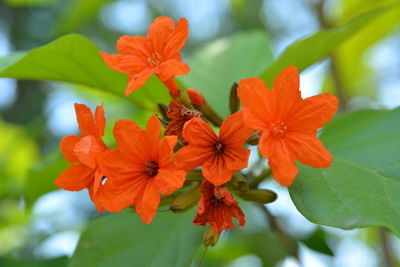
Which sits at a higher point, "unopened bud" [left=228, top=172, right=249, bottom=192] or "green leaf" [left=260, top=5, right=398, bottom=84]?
"green leaf" [left=260, top=5, right=398, bottom=84]

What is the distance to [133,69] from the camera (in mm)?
1104

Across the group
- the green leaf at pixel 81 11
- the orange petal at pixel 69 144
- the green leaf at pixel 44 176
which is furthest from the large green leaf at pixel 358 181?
the green leaf at pixel 81 11

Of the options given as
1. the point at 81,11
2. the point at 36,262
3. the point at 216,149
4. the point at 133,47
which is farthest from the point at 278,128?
the point at 81,11

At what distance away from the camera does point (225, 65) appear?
5.75 feet

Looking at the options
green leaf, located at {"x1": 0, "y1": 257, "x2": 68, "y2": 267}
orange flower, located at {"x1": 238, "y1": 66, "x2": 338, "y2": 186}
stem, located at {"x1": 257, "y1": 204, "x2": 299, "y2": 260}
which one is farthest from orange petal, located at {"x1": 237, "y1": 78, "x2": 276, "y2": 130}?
green leaf, located at {"x1": 0, "y1": 257, "x2": 68, "y2": 267}

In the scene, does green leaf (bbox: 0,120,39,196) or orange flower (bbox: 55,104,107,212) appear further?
green leaf (bbox: 0,120,39,196)

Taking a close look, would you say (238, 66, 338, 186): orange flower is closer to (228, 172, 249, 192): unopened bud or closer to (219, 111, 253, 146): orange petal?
(219, 111, 253, 146): orange petal

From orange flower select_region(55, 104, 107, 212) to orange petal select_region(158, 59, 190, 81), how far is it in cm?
17

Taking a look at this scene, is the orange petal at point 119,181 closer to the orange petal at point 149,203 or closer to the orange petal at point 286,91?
the orange petal at point 149,203

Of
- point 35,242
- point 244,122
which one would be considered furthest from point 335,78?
point 35,242

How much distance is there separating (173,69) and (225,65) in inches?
29.1

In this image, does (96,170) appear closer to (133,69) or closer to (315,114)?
(133,69)

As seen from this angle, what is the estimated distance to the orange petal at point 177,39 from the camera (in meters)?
1.10

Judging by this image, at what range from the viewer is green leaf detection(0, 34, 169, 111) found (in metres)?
1.14
